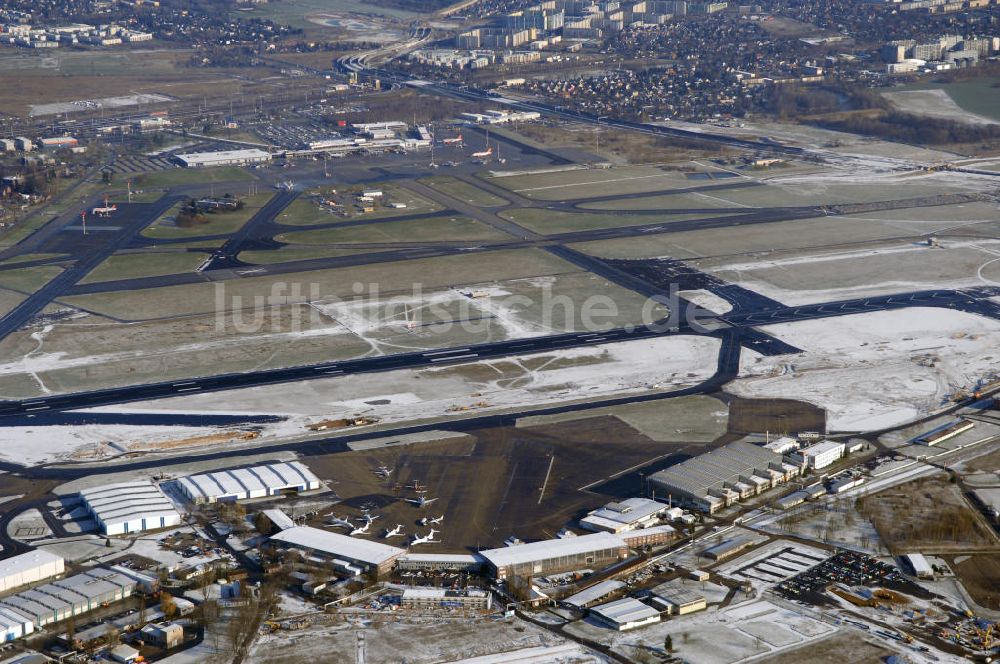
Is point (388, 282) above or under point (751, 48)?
under

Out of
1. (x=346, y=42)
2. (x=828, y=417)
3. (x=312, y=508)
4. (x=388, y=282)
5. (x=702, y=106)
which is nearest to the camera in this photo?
(x=312, y=508)

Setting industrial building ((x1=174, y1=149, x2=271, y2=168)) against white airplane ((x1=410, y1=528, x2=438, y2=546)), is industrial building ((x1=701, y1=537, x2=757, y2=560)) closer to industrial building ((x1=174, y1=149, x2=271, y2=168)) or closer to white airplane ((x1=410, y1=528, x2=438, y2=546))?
white airplane ((x1=410, y1=528, x2=438, y2=546))

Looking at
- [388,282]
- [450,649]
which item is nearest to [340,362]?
[388,282]

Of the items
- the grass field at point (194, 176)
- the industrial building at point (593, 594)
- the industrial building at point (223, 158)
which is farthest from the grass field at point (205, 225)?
the industrial building at point (593, 594)

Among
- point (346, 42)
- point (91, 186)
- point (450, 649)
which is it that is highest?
point (346, 42)

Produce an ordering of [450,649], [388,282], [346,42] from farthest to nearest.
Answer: [346,42]
[388,282]
[450,649]

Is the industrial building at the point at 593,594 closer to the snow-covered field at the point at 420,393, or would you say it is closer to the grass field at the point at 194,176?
the snow-covered field at the point at 420,393

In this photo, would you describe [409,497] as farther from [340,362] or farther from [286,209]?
[286,209]
